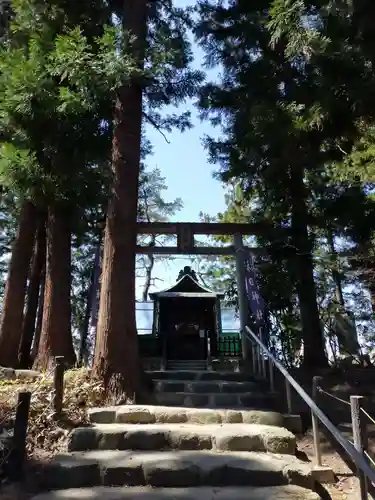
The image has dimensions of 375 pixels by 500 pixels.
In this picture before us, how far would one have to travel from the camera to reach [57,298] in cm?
642

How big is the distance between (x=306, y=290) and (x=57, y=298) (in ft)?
13.1

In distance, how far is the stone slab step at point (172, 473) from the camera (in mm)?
3301

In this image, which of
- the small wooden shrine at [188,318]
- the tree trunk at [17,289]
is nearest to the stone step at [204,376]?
the tree trunk at [17,289]

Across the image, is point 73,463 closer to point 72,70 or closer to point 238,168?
point 72,70

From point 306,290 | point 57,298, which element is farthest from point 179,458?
point 306,290

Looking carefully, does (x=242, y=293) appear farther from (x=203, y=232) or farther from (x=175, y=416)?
(x=175, y=416)

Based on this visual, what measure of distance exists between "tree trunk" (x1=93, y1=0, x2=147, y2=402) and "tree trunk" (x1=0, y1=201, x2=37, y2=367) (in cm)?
278

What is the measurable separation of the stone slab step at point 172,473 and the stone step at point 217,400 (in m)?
1.67

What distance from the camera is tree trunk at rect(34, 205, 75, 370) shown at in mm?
6266

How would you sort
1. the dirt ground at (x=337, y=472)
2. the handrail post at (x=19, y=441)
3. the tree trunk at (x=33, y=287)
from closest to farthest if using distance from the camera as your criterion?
the handrail post at (x=19, y=441)
the dirt ground at (x=337, y=472)
the tree trunk at (x=33, y=287)

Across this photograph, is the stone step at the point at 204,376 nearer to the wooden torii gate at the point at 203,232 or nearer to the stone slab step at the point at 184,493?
the wooden torii gate at the point at 203,232

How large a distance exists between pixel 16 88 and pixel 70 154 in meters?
1.02

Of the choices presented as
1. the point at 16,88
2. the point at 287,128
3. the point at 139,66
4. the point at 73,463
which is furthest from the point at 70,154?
the point at 73,463

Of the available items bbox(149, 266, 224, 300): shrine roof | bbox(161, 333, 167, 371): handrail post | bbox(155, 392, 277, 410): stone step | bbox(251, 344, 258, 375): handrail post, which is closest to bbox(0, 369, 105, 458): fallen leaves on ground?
bbox(155, 392, 277, 410): stone step
